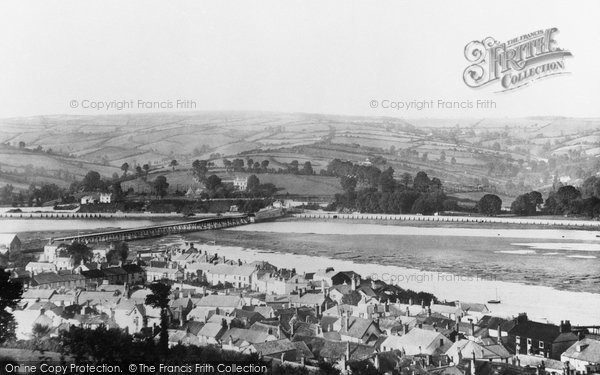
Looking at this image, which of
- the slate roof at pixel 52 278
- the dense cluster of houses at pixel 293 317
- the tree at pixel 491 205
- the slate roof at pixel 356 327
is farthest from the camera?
the tree at pixel 491 205

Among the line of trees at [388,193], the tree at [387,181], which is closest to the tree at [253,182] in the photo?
the line of trees at [388,193]

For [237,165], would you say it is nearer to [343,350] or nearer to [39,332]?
[343,350]

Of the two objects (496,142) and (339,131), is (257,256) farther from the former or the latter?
(496,142)

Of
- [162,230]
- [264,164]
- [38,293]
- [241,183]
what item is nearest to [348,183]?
[264,164]

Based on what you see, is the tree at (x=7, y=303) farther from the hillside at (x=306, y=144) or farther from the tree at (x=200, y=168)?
the tree at (x=200, y=168)

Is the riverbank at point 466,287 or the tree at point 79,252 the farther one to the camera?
the tree at point 79,252
